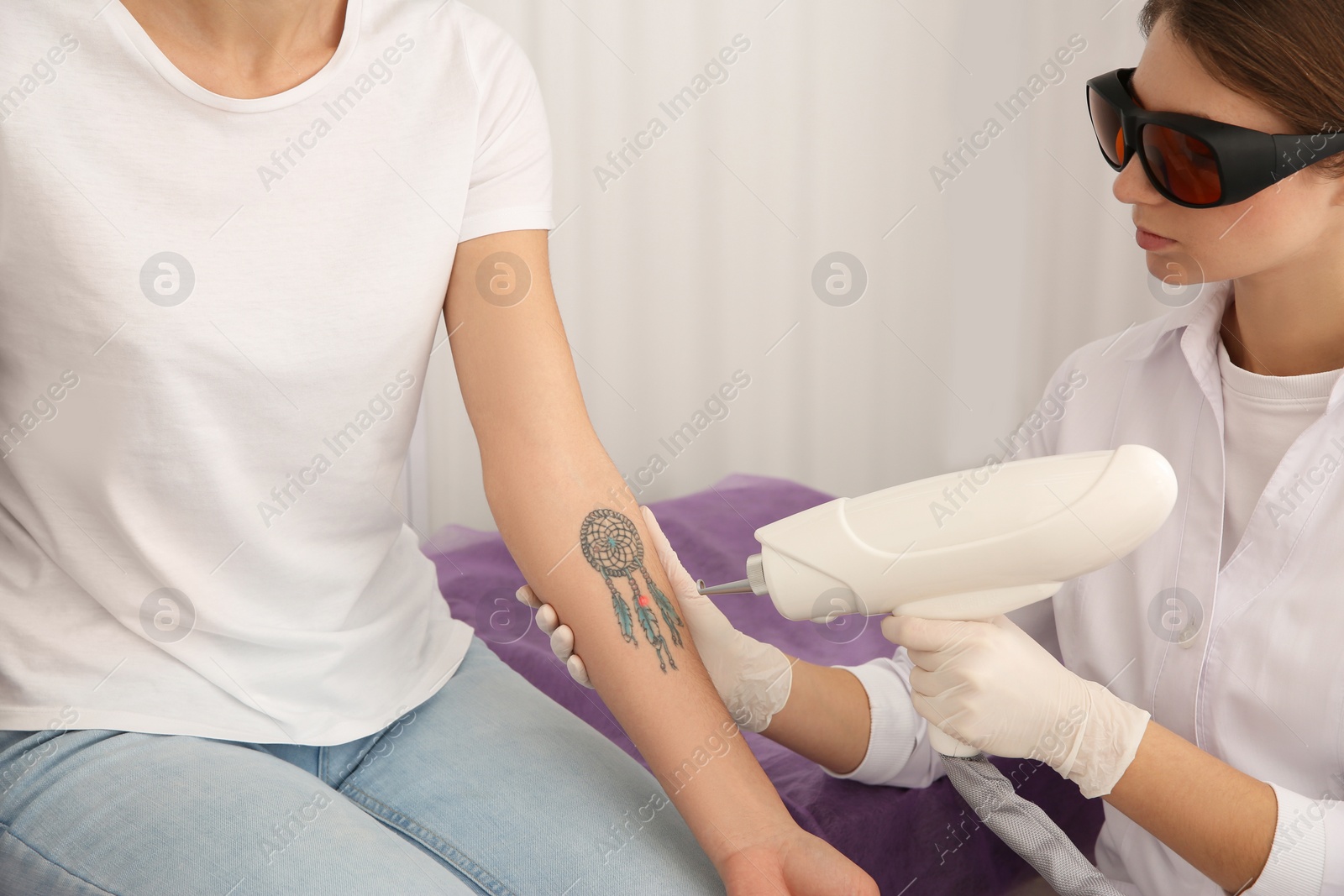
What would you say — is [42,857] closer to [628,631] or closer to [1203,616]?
[628,631]

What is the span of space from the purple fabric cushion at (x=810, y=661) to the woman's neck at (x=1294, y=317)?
0.67 metres

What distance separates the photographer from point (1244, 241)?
109cm

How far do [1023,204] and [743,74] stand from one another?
0.86m

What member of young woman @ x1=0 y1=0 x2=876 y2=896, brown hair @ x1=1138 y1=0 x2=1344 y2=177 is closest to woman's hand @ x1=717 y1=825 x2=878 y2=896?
young woman @ x1=0 y1=0 x2=876 y2=896

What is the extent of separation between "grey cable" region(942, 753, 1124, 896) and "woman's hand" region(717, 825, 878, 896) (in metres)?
0.22

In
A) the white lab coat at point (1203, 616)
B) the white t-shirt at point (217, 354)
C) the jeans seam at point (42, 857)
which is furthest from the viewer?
the white lab coat at point (1203, 616)

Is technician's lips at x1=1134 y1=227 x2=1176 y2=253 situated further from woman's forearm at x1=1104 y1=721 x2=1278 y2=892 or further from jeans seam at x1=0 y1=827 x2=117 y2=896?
jeans seam at x1=0 y1=827 x2=117 y2=896

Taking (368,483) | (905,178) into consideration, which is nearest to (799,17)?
(905,178)

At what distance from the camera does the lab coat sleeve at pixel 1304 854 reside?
99 centimetres

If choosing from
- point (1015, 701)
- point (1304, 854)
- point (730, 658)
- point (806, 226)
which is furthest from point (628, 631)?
point (806, 226)

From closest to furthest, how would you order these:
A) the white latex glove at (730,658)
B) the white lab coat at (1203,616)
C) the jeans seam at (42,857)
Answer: the jeans seam at (42,857) < the white lab coat at (1203,616) < the white latex glove at (730,658)

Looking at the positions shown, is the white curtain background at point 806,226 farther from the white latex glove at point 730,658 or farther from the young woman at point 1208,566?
the young woman at point 1208,566

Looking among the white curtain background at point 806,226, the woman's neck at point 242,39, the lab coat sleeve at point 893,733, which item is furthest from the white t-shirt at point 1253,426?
the white curtain background at point 806,226

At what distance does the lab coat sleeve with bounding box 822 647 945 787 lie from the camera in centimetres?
134
